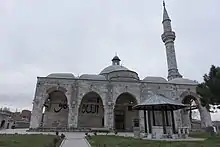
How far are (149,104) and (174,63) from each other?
1879cm

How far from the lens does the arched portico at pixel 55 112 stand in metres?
25.4

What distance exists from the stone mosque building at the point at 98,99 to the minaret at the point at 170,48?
2755 millimetres

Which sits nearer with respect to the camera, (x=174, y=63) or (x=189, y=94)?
(x=189, y=94)

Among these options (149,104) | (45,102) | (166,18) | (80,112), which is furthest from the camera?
(166,18)

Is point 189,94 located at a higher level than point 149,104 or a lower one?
higher

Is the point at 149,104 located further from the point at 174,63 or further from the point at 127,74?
the point at 174,63

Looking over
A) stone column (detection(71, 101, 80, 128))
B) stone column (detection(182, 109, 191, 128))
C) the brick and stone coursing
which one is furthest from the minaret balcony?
stone column (detection(71, 101, 80, 128))

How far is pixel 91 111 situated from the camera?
26.3 meters

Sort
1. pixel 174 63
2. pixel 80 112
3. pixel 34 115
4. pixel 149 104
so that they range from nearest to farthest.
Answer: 1. pixel 149 104
2. pixel 34 115
3. pixel 80 112
4. pixel 174 63

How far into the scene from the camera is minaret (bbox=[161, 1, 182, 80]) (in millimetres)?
31469

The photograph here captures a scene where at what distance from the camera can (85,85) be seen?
24.8 metres


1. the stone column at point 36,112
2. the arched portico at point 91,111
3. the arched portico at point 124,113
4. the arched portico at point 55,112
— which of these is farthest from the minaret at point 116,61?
the stone column at point 36,112

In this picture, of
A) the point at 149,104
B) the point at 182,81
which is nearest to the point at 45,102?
the point at 149,104

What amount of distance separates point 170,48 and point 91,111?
16.9 meters
